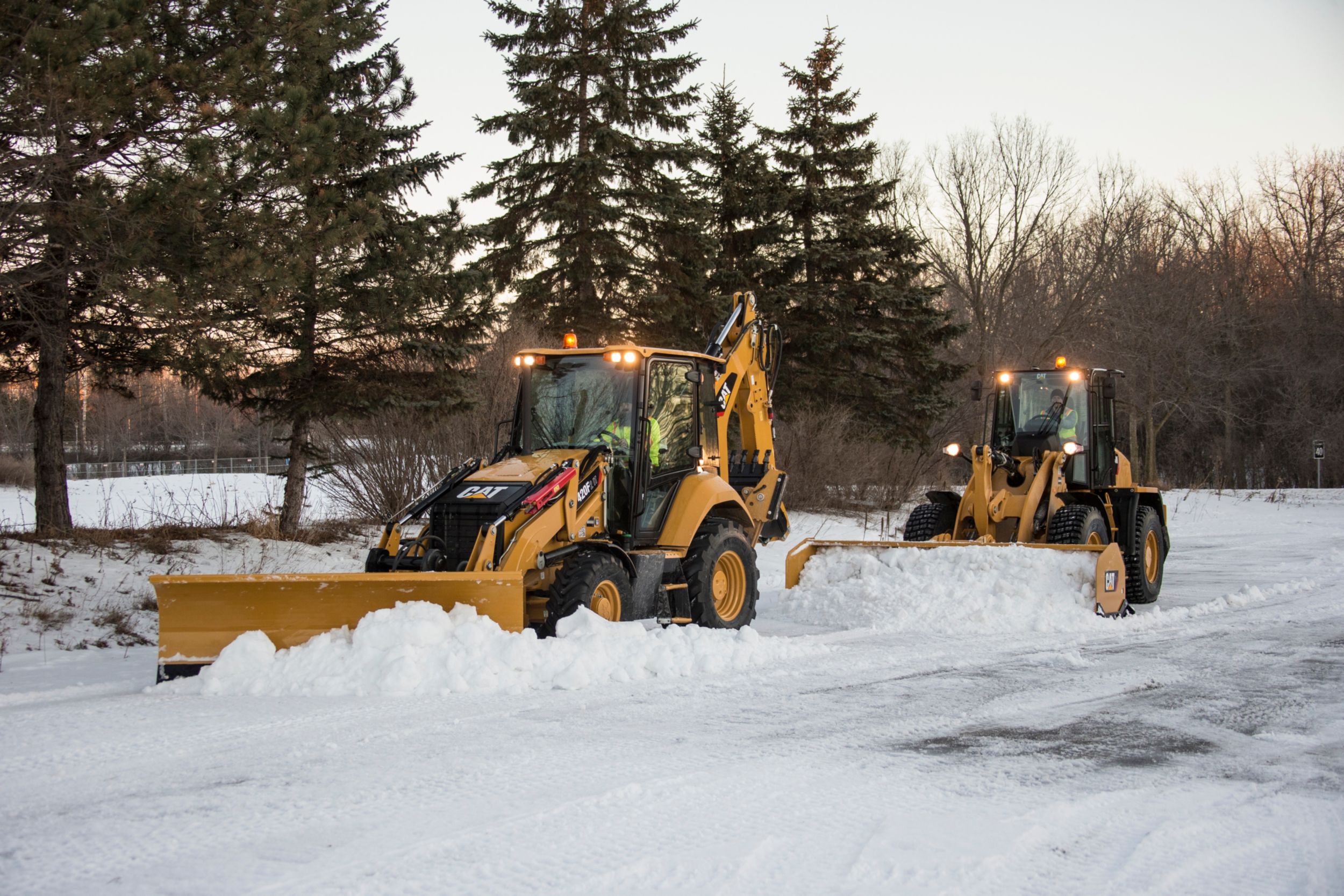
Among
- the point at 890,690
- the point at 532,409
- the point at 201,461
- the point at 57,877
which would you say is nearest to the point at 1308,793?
the point at 890,690

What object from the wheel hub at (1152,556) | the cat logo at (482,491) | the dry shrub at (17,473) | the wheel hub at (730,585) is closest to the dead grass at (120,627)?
the cat logo at (482,491)

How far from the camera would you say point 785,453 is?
23109mm

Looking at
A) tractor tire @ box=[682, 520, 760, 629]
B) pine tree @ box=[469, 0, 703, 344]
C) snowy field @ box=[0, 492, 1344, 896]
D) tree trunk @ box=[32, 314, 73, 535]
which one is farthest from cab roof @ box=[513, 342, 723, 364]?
pine tree @ box=[469, 0, 703, 344]

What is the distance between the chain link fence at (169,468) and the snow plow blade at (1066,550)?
34.7 m

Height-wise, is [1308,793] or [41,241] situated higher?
[41,241]

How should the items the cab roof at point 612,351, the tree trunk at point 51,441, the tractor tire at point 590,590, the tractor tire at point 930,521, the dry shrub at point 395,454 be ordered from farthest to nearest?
the dry shrub at point 395,454, the tree trunk at point 51,441, the tractor tire at point 930,521, the cab roof at point 612,351, the tractor tire at point 590,590

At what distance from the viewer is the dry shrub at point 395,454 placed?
16141 mm

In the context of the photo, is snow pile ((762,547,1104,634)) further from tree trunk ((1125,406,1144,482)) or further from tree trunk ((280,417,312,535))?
tree trunk ((1125,406,1144,482))

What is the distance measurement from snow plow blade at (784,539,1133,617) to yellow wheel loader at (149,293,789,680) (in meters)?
0.38

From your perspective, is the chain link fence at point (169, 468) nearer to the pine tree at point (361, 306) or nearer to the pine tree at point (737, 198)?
the pine tree at point (737, 198)

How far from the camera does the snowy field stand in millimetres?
3658

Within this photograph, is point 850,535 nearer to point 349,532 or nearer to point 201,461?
point 349,532

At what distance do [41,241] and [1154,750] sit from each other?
333 inches

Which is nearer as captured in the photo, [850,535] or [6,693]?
[6,693]
